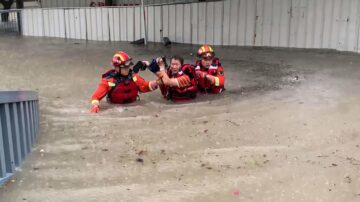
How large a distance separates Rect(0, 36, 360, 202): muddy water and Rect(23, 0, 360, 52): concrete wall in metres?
1.56

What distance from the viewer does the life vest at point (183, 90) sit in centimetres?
633

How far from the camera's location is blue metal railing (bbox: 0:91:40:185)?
12.4 ft

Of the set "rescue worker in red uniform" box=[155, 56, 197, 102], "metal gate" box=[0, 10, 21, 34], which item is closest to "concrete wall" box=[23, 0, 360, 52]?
"metal gate" box=[0, 10, 21, 34]

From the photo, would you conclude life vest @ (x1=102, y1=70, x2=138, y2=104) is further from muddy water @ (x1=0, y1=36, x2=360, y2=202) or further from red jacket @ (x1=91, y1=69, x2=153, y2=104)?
muddy water @ (x1=0, y1=36, x2=360, y2=202)

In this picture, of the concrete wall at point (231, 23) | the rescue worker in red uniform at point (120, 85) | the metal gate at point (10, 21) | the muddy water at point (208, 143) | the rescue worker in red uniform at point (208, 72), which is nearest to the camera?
Result: the muddy water at point (208, 143)

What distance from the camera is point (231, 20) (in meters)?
10.6

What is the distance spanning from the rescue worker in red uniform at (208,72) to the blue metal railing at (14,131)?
2552 millimetres

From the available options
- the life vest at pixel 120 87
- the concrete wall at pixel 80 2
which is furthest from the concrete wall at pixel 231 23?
the life vest at pixel 120 87

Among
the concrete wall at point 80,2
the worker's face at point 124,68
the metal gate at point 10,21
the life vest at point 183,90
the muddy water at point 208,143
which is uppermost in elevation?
the concrete wall at point 80,2

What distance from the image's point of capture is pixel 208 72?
21.6 ft

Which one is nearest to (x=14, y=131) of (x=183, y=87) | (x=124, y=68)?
(x=124, y=68)

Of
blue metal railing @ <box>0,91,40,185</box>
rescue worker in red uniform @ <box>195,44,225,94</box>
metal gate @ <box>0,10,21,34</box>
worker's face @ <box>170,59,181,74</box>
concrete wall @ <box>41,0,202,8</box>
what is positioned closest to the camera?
blue metal railing @ <box>0,91,40,185</box>

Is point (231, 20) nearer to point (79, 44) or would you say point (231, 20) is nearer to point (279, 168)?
point (79, 44)

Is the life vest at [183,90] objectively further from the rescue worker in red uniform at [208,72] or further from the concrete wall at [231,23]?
the concrete wall at [231,23]
